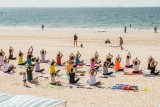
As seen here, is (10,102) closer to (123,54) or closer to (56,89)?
(56,89)

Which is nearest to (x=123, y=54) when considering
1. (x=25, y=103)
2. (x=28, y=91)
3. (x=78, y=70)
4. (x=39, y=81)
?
(x=78, y=70)

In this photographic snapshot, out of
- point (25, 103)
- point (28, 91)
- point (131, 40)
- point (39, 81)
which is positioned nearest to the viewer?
point (25, 103)

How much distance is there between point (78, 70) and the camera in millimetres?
23469

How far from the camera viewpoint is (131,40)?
138 feet

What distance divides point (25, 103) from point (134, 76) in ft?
36.2

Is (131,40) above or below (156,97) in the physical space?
above

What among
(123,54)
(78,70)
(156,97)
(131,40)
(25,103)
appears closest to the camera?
(25,103)

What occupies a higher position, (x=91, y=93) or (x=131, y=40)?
(x=131, y=40)

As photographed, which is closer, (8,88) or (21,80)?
(8,88)

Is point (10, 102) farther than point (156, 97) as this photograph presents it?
No

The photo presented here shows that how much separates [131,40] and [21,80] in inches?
945

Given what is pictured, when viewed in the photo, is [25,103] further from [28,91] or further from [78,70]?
[78,70]

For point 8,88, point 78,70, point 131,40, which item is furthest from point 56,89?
point 131,40

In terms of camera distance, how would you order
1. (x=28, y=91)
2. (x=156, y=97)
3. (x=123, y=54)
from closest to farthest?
(x=156, y=97)
(x=28, y=91)
(x=123, y=54)
